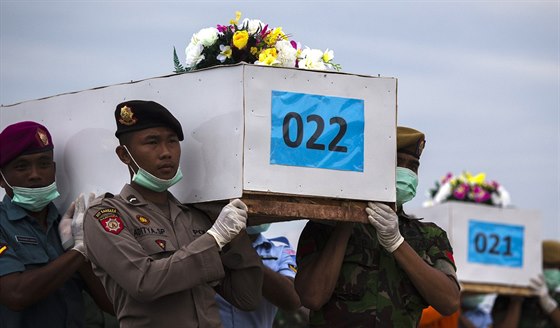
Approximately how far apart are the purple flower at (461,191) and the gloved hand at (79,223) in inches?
306

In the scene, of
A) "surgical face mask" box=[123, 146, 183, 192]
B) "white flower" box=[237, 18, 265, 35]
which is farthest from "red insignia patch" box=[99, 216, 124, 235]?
"white flower" box=[237, 18, 265, 35]

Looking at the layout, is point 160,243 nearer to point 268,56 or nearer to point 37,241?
point 37,241

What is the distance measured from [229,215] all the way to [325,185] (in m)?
0.62

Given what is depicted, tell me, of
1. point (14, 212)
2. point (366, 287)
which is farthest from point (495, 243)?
point (14, 212)

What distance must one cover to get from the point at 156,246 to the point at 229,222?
0.43m

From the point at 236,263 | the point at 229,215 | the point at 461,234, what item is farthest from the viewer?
the point at 461,234

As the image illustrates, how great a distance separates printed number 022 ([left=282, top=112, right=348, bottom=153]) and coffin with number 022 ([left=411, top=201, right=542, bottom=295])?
22.7 feet

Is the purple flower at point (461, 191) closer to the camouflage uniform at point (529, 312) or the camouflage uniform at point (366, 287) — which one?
the camouflage uniform at point (529, 312)

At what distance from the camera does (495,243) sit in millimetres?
14102

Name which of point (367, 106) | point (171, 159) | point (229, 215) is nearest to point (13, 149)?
point (171, 159)

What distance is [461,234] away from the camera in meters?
14.0

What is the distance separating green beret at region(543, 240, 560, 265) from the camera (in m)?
14.6

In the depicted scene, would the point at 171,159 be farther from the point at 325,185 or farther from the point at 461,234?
the point at 461,234

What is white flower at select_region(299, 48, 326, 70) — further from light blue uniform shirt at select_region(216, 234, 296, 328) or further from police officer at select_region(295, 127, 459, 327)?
light blue uniform shirt at select_region(216, 234, 296, 328)
